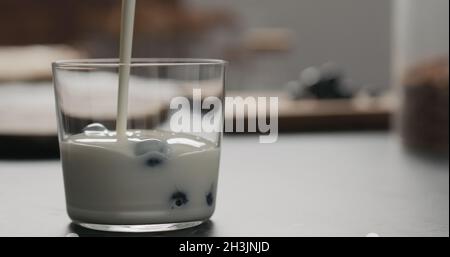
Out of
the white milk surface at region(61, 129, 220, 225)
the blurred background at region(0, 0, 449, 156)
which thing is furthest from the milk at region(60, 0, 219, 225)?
the blurred background at region(0, 0, 449, 156)

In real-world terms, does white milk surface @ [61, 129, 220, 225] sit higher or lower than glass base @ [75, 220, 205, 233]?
higher

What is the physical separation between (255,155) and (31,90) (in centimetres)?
59

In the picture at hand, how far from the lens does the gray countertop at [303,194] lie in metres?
0.51

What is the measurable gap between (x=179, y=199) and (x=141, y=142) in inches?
1.6

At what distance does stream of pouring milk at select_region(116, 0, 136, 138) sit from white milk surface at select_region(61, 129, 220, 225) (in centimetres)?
1

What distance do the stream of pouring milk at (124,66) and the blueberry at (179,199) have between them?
0.15 ft

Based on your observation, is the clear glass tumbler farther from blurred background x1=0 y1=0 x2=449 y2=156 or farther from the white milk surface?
blurred background x1=0 y1=0 x2=449 y2=156

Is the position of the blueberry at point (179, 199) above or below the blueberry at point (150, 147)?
below

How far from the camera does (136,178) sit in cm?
49

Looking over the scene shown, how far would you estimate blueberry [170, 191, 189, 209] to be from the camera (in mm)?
496

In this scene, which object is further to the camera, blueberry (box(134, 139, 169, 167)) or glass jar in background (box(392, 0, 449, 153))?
glass jar in background (box(392, 0, 449, 153))

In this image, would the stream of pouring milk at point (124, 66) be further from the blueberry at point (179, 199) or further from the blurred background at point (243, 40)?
the blurred background at point (243, 40)

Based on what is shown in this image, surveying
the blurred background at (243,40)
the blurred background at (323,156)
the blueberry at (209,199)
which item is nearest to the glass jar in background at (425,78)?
the blurred background at (323,156)
